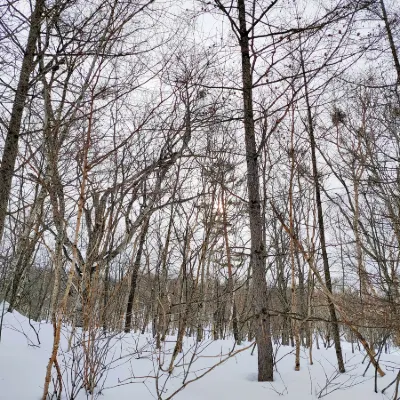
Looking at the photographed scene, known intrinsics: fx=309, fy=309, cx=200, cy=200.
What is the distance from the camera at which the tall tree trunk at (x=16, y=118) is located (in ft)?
8.64

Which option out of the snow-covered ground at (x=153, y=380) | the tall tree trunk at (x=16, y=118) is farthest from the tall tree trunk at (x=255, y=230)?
the tall tree trunk at (x=16, y=118)

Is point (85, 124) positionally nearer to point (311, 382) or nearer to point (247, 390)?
point (247, 390)

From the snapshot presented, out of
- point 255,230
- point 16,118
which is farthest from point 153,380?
point 16,118

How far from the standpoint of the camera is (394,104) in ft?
15.3

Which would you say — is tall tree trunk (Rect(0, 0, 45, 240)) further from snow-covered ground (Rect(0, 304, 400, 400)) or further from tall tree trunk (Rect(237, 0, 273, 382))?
tall tree trunk (Rect(237, 0, 273, 382))

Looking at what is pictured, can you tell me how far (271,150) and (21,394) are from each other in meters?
4.93

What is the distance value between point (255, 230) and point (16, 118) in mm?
2834

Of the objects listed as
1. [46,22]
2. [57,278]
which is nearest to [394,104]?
[46,22]

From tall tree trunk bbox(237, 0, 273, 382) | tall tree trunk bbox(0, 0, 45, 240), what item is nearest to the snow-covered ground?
tall tree trunk bbox(237, 0, 273, 382)

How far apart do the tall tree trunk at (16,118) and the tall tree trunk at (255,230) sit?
245 cm

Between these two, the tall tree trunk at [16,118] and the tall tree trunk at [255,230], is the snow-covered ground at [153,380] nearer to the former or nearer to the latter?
the tall tree trunk at [255,230]

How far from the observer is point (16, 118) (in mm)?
2814

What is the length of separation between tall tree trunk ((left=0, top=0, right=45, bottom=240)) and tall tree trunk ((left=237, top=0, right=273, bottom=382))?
96.4 inches

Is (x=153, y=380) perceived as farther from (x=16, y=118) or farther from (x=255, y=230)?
(x=16, y=118)
